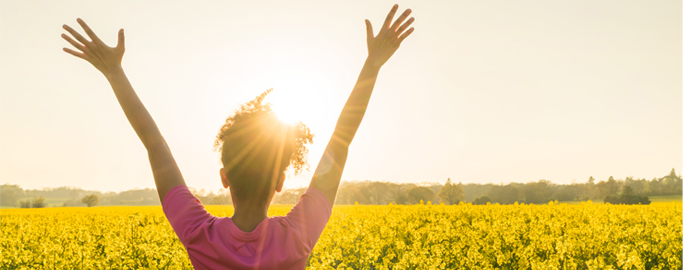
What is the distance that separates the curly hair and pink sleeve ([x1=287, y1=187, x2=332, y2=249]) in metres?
0.19

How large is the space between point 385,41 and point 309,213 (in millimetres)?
720

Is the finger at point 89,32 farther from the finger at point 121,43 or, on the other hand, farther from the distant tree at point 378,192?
the distant tree at point 378,192

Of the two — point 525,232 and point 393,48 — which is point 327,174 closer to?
point 393,48

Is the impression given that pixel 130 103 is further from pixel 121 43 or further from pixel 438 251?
pixel 438 251

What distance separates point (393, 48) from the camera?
153 centimetres

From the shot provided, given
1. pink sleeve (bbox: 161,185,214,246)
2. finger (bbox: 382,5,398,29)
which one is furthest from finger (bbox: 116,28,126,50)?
finger (bbox: 382,5,398,29)

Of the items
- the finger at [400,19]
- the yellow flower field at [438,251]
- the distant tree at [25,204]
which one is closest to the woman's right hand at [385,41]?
the finger at [400,19]

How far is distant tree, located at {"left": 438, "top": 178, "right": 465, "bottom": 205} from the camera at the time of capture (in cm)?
7967

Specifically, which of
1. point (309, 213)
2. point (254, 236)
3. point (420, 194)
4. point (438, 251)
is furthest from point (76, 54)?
point (420, 194)

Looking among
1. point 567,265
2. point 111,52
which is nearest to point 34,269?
point 111,52

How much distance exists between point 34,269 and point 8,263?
716 millimetres

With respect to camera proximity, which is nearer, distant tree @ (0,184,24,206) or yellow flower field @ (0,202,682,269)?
yellow flower field @ (0,202,682,269)

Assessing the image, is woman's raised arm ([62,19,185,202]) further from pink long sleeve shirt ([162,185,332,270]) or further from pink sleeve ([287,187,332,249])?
pink sleeve ([287,187,332,249])

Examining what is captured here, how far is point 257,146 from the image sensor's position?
1.46 metres
